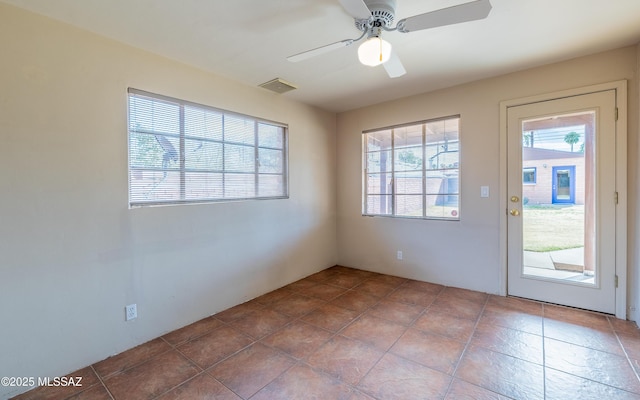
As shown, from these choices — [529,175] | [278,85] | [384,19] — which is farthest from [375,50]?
[529,175]

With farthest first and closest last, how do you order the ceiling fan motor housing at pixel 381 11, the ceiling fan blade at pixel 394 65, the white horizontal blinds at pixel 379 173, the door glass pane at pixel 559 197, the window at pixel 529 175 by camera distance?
the white horizontal blinds at pixel 379 173 → the window at pixel 529 175 → the door glass pane at pixel 559 197 → the ceiling fan blade at pixel 394 65 → the ceiling fan motor housing at pixel 381 11

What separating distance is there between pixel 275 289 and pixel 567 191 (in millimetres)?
3266

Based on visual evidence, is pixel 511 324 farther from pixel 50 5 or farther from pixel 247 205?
pixel 50 5

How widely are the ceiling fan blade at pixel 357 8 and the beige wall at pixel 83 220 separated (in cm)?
172

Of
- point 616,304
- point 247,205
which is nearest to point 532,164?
point 616,304

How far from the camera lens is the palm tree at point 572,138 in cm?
268

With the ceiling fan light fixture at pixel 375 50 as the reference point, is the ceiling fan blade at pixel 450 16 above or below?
above

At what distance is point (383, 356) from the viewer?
2.05 m

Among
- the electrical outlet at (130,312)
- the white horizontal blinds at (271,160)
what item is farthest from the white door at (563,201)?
the electrical outlet at (130,312)

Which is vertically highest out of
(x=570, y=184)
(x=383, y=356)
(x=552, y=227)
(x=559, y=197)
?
(x=570, y=184)

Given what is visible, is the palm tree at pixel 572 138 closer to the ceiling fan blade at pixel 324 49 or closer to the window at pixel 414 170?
the window at pixel 414 170

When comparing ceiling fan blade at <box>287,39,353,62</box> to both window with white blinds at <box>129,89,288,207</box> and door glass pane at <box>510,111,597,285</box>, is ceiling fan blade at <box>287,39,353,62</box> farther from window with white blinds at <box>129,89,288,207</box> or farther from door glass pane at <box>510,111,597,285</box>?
door glass pane at <box>510,111,597,285</box>

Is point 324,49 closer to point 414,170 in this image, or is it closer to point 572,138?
point 414,170

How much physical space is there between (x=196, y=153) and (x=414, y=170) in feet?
8.67
